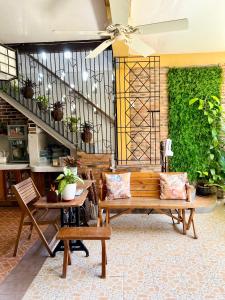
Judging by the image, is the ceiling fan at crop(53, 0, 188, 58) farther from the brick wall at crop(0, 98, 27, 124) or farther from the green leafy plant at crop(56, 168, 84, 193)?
the brick wall at crop(0, 98, 27, 124)

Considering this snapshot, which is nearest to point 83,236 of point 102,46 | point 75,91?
point 102,46

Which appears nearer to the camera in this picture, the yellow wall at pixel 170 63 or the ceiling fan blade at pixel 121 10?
the ceiling fan blade at pixel 121 10

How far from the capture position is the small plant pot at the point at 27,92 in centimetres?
540

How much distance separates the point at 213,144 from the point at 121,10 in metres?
3.58

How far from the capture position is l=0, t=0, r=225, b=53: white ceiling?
13.0 ft

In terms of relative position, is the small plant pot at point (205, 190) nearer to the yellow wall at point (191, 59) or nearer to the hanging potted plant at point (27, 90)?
the yellow wall at point (191, 59)

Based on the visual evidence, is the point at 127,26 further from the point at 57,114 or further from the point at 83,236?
the point at 57,114

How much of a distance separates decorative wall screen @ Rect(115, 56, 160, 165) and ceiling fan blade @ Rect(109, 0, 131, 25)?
2377mm

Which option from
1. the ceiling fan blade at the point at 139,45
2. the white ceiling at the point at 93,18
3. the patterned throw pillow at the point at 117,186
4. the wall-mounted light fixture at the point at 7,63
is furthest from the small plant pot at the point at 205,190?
the wall-mounted light fixture at the point at 7,63

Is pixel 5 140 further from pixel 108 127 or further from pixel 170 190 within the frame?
pixel 170 190

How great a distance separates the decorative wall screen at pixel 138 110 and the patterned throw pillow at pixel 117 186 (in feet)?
3.97

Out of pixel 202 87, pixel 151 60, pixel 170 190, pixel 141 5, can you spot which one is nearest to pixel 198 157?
pixel 202 87

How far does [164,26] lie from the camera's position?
302 centimetres

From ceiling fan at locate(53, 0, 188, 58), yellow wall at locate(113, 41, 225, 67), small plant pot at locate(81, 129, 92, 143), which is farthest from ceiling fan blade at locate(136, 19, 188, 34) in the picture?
yellow wall at locate(113, 41, 225, 67)
